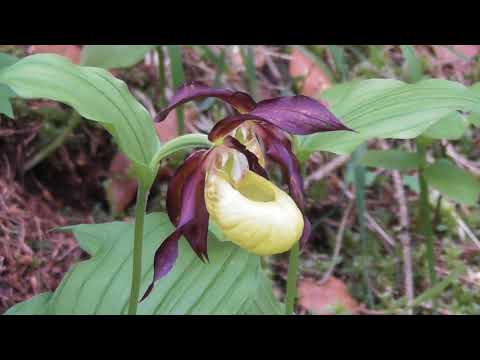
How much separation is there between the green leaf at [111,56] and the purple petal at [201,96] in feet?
2.52

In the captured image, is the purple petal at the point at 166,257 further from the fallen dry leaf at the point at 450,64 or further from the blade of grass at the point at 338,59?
the fallen dry leaf at the point at 450,64

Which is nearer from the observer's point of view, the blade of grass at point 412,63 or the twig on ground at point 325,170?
the blade of grass at point 412,63

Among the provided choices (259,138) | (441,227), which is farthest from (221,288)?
(441,227)

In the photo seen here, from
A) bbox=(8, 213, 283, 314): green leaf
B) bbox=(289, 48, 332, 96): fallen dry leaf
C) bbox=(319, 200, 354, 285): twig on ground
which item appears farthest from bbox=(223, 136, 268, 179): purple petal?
bbox=(289, 48, 332, 96): fallen dry leaf

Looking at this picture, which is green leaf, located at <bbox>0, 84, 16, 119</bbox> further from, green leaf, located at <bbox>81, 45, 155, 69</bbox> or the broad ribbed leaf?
the broad ribbed leaf

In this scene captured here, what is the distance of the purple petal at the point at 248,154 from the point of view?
3.75 ft

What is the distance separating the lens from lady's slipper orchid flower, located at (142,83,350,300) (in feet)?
3.42

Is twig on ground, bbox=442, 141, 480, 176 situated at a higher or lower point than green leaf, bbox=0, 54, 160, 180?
higher

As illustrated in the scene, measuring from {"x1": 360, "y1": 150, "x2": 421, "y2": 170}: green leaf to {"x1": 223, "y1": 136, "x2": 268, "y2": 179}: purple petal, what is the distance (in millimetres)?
727

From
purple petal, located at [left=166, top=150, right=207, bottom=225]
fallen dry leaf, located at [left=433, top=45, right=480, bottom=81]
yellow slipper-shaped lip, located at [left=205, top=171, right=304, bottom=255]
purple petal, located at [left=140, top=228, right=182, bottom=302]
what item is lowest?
purple petal, located at [left=140, top=228, right=182, bottom=302]

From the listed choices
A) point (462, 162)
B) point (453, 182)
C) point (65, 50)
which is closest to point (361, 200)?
point (453, 182)

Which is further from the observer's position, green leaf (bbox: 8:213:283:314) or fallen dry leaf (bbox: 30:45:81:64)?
fallen dry leaf (bbox: 30:45:81:64)

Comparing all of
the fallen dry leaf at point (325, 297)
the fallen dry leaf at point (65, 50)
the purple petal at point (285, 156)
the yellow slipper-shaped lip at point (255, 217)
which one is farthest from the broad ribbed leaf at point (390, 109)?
the fallen dry leaf at point (65, 50)

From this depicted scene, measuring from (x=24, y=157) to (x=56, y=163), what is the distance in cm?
11
